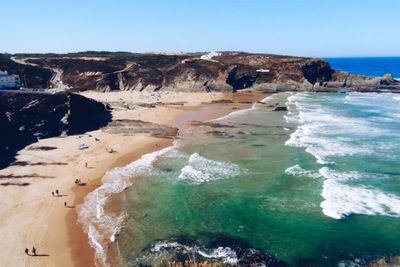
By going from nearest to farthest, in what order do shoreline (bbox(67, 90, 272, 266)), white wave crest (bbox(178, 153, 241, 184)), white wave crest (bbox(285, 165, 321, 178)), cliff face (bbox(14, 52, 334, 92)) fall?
shoreline (bbox(67, 90, 272, 266))
white wave crest (bbox(178, 153, 241, 184))
white wave crest (bbox(285, 165, 321, 178))
cliff face (bbox(14, 52, 334, 92))

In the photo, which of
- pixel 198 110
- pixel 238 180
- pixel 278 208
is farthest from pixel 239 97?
pixel 278 208

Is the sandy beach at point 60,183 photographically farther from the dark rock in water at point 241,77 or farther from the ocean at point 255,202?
the dark rock in water at point 241,77

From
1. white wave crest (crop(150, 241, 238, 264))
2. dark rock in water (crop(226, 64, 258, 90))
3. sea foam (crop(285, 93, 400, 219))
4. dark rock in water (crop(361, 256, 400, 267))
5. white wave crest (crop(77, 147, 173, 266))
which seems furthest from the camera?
dark rock in water (crop(226, 64, 258, 90))

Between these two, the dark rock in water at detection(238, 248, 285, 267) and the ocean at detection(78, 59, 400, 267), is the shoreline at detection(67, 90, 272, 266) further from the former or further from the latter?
the dark rock in water at detection(238, 248, 285, 267)

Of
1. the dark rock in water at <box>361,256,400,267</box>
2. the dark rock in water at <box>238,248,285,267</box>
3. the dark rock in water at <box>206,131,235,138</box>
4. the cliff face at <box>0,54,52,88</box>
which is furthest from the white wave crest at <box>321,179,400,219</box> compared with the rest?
the cliff face at <box>0,54,52,88</box>

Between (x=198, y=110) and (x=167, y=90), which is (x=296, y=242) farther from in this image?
(x=167, y=90)

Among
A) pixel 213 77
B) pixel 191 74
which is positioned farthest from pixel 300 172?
pixel 191 74

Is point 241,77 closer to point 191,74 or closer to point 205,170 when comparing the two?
point 191,74
